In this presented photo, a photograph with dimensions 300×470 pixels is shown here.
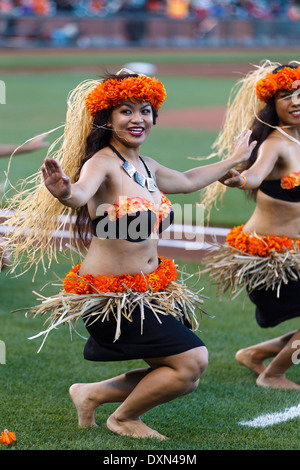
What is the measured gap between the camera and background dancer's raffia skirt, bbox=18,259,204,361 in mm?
3916

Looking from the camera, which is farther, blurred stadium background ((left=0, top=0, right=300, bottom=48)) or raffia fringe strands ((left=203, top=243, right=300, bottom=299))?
blurred stadium background ((left=0, top=0, right=300, bottom=48))

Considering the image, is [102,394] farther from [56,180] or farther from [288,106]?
[288,106]

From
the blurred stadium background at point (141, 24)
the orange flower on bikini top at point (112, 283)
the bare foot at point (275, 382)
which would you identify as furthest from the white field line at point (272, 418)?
the blurred stadium background at point (141, 24)

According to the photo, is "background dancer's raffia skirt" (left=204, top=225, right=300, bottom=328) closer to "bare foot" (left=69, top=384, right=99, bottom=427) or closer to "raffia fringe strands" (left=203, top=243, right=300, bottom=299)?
"raffia fringe strands" (left=203, top=243, right=300, bottom=299)

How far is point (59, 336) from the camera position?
595 centimetres

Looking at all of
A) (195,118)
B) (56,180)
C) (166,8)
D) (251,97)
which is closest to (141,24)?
(166,8)

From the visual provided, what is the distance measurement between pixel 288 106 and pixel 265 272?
1.00 m

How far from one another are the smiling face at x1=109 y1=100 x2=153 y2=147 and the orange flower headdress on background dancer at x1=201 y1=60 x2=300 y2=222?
0.98 meters

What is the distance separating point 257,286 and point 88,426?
1370 millimetres

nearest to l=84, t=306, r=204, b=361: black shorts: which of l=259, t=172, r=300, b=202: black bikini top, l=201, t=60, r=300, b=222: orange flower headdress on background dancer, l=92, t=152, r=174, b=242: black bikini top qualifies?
l=92, t=152, r=174, b=242: black bikini top

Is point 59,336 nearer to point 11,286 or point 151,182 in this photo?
point 11,286

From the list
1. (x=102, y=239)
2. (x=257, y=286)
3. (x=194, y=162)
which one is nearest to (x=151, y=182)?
(x=102, y=239)

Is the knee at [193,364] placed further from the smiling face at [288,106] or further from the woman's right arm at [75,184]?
the smiling face at [288,106]
